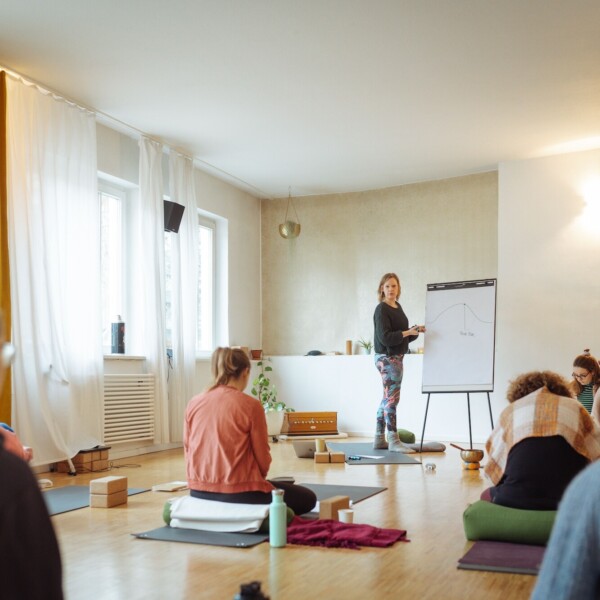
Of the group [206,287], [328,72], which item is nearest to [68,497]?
[328,72]

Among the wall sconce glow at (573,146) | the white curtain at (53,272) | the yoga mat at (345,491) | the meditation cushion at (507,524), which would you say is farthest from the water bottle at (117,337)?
the wall sconce glow at (573,146)

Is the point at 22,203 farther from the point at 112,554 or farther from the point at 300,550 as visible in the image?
the point at 300,550

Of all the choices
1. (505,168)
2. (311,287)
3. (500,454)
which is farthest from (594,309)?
(500,454)

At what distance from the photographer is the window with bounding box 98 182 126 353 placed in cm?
702

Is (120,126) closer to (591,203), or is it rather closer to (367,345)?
(367,345)

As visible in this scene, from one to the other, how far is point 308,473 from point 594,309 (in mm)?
3673

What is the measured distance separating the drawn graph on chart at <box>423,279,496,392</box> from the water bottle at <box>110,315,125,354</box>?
2.97 m

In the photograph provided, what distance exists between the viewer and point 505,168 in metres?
8.18

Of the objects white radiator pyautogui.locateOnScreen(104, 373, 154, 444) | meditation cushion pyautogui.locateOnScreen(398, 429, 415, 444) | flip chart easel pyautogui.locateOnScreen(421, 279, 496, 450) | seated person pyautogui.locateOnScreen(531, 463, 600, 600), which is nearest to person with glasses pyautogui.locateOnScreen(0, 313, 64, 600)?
seated person pyautogui.locateOnScreen(531, 463, 600, 600)

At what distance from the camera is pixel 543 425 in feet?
10.7

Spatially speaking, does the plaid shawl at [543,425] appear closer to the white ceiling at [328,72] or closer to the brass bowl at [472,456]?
the brass bowl at [472,456]

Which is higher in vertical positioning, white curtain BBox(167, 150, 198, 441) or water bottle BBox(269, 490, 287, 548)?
white curtain BBox(167, 150, 198, 441)

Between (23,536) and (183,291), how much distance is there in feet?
22.9

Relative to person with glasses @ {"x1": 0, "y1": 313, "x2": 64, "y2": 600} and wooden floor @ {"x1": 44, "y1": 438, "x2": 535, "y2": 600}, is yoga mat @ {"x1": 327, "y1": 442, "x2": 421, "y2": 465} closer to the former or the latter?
wooden floor @ {"x1": 44, "y1": 438, "x2": 535, "y2": 600}
